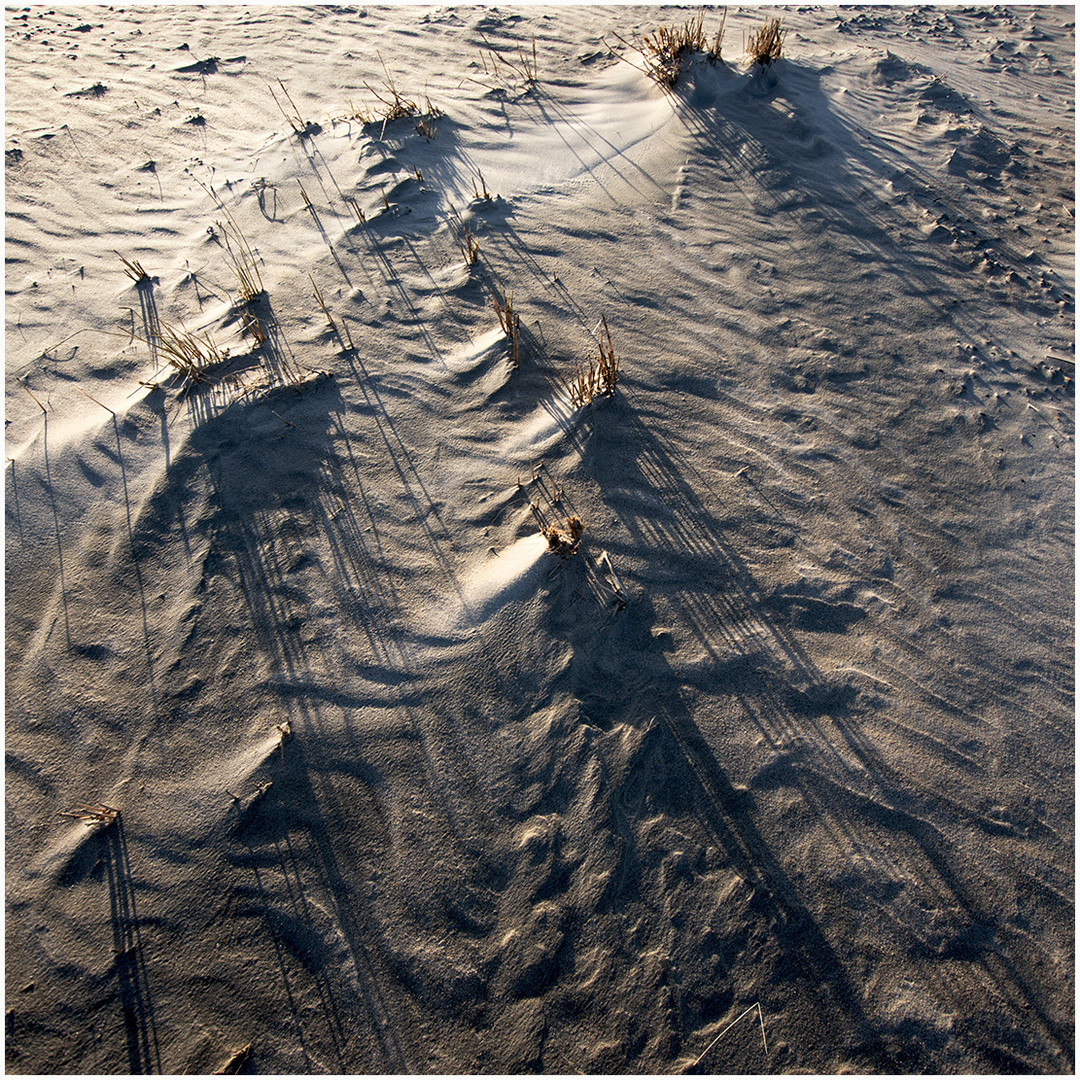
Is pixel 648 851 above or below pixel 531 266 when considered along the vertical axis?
below

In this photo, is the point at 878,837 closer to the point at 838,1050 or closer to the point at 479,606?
the point at 838,1050

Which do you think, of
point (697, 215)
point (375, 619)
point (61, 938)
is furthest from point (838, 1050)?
point (697, 215)

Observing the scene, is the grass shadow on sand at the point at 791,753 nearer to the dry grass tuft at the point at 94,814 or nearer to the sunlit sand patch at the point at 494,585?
the sunlit sand patch at the point at 494,585

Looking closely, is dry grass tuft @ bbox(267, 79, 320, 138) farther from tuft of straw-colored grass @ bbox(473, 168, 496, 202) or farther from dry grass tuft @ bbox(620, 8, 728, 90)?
dry grass tuft @ bbox(620, 8, 728, 90)

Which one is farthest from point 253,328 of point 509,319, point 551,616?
point 551,616

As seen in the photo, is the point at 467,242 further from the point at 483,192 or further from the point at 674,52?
the point at 674,52

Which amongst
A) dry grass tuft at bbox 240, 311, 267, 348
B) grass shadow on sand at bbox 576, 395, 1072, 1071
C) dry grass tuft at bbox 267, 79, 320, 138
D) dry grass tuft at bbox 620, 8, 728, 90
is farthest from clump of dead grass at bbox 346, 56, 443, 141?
grass shadow on sand at bbox 576, 395, 1072, 1071
